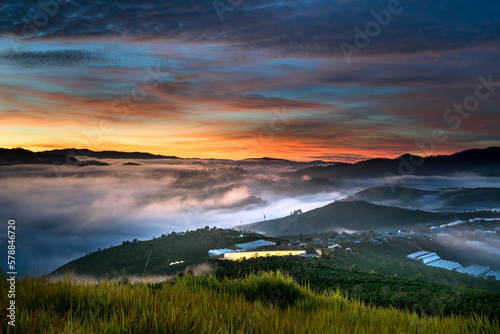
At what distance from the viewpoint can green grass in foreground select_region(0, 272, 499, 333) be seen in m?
3.92

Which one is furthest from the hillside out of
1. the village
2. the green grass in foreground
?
the green grass in foreground

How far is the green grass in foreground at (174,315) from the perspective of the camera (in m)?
3.92

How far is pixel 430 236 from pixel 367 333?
421 feet

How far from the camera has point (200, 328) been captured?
390cm

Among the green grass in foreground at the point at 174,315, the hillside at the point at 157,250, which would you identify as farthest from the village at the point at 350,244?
the green grass in foreground at the point at 174,315

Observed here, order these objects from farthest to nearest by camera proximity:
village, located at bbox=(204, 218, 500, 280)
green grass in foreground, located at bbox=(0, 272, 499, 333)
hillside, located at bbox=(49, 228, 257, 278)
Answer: hillside, located at bbox=(49, 228, 257, 278), village, located at bbox=(204, 218, 500, 280), green grass in foreground, located at bbox=(0, 272, 499, 333)

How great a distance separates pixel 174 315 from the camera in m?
4.13

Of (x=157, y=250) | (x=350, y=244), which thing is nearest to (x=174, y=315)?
(x=350, y=244)

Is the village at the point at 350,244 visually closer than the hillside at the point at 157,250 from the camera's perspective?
Yes

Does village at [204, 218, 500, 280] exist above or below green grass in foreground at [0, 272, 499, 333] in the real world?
below

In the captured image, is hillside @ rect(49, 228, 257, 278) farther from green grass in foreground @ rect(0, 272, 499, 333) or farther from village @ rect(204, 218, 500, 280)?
green grass in foreground @ rect(0, 272, 499, 333)

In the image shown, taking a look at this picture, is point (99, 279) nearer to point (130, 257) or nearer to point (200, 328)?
point (200, 328)

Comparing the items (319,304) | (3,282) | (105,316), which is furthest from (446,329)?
(3,282)

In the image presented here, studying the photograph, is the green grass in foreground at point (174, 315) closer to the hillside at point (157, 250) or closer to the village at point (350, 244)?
the village at point (350, 244)
